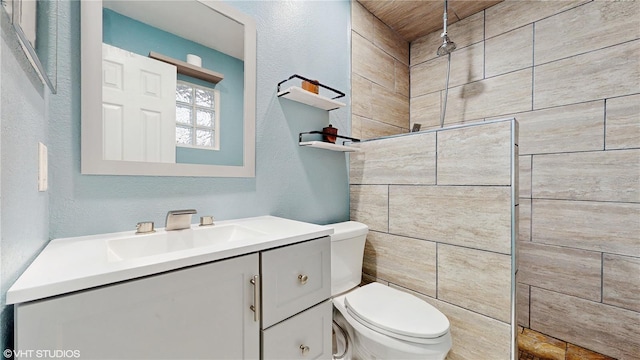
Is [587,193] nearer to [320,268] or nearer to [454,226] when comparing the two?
[454,226]

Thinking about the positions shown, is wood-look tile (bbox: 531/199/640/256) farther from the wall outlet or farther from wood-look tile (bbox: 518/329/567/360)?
the wall outlet

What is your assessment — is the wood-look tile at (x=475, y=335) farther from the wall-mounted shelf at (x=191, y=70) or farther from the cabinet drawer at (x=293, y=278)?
the wall-mounted shelf at (x=191, y=70)

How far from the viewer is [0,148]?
46 centimetres

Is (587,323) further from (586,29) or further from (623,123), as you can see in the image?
(586,29)

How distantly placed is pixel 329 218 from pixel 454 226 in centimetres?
74

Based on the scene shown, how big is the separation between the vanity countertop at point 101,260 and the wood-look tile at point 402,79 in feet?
5.74

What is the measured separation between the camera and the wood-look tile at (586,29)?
1499mm

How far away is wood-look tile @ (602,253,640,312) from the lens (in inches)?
56.9

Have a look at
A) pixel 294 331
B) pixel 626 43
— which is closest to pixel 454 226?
pixel 294 331

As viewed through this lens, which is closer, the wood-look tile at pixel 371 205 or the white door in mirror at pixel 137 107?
the white door in mirror at pixel 137 107

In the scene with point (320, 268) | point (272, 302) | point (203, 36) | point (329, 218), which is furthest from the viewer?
point (329, 218)

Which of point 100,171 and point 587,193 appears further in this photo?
point 587,193

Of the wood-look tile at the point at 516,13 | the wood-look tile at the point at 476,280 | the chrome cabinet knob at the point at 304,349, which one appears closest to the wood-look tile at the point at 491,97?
the wood-look tile at the point at 516,13

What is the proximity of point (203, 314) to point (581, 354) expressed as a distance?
83.9 inches
